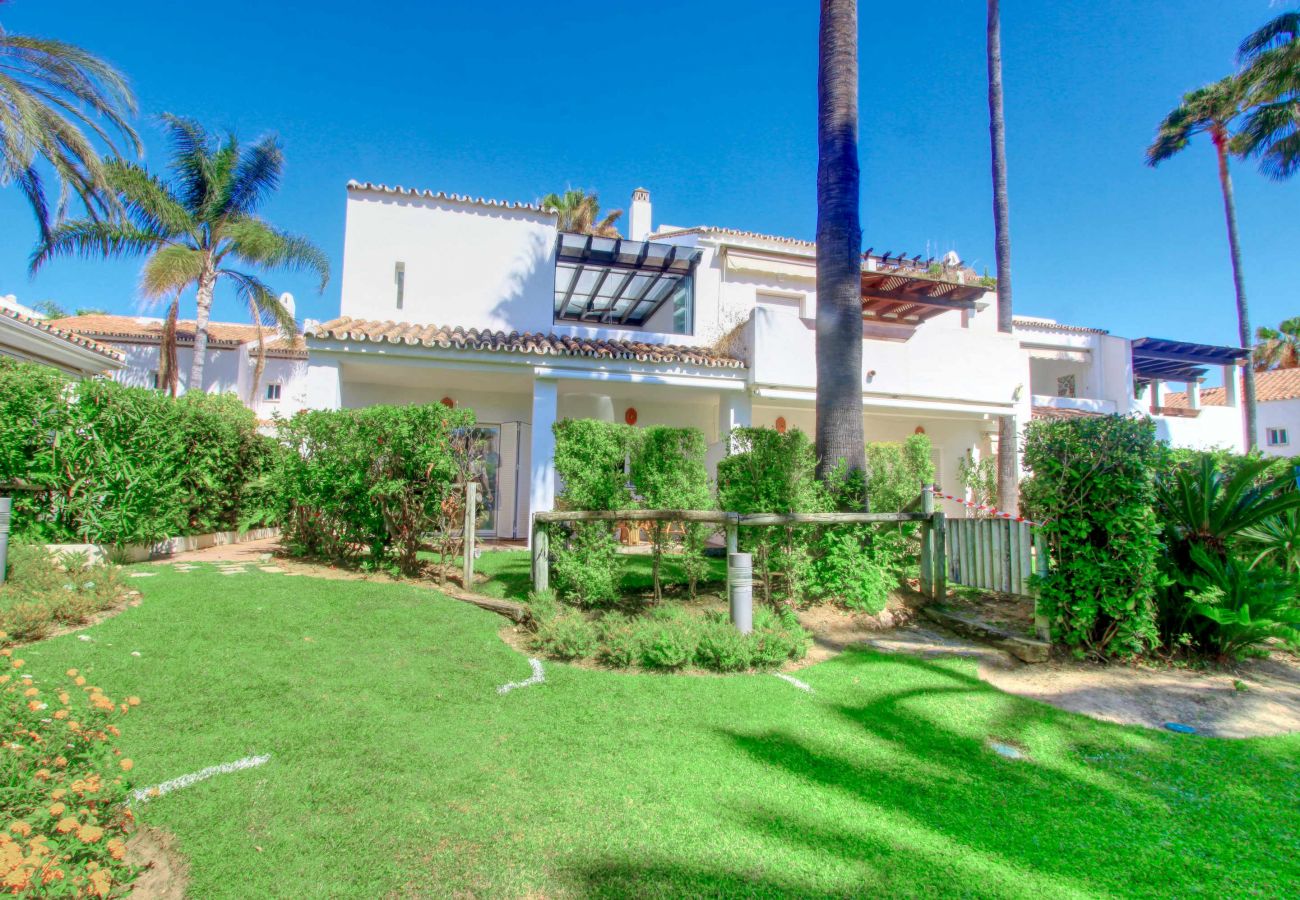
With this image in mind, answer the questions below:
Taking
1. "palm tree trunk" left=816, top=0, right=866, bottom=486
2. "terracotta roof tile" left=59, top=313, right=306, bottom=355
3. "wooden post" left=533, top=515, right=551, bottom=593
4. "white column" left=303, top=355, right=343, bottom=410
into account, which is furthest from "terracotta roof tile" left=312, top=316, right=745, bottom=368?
"terracotta roof tile" left=59, top=313, right=306, bottom=355

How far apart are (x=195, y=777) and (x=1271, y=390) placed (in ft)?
137

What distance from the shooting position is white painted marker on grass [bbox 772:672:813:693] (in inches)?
207

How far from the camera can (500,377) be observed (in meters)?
12.7

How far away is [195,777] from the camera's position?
3277mm

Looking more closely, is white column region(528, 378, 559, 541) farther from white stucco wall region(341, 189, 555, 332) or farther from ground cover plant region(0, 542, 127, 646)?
ground cover plant region(0, 542, 127, 646)

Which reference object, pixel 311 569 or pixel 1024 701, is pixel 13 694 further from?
pixel 1024 701

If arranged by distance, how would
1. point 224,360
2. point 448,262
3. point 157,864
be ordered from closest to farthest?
1. point 157,864
2. point 448,262
3. point 224,360

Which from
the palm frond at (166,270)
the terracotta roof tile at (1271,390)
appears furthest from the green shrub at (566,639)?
the terracotta roof tile at (1271,390)

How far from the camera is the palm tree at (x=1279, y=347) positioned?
34625 mm

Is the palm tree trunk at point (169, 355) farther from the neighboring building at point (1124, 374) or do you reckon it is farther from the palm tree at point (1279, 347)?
the palm tree at point (1279, 347)

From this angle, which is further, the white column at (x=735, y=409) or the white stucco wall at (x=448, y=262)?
the white stucco wall at (x=448, y=262)

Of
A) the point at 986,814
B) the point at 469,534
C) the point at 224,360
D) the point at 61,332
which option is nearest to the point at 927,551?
the point at 986,814

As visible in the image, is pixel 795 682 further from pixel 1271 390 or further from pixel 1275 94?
pixel 1271 390

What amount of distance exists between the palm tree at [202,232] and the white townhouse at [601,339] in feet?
26.1
